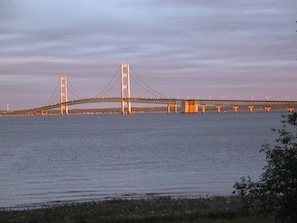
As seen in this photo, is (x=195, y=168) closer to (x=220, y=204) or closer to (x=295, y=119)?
(x=220, y=204)

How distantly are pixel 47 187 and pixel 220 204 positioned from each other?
793 centimetres

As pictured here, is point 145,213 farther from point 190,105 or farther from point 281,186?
point 190,105

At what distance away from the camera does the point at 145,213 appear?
11.2m

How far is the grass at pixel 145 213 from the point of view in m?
10.2

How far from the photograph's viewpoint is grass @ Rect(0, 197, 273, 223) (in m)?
10.2

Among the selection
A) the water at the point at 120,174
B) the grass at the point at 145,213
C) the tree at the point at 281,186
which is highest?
the tree at the point at 281,186

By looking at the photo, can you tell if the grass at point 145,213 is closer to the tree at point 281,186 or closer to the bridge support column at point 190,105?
the tree at point 281,186

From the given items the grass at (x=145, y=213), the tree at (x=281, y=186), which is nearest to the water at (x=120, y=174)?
the grass at (x=145, y=213)

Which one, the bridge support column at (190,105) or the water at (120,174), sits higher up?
the bridge support column at (190,105)

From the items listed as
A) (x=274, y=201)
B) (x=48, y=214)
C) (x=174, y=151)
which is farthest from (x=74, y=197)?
(x=174, y=151)

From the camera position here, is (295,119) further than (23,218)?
No

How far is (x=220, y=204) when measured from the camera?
11.7m

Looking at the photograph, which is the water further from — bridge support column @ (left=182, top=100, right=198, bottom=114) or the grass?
bridge support column @ (left=182, top=100, right=198, bottom=114)

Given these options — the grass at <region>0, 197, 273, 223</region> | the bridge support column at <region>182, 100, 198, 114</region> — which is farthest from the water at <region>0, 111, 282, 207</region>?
the bridge support column at <region>182, 100, 198, 114</region>
